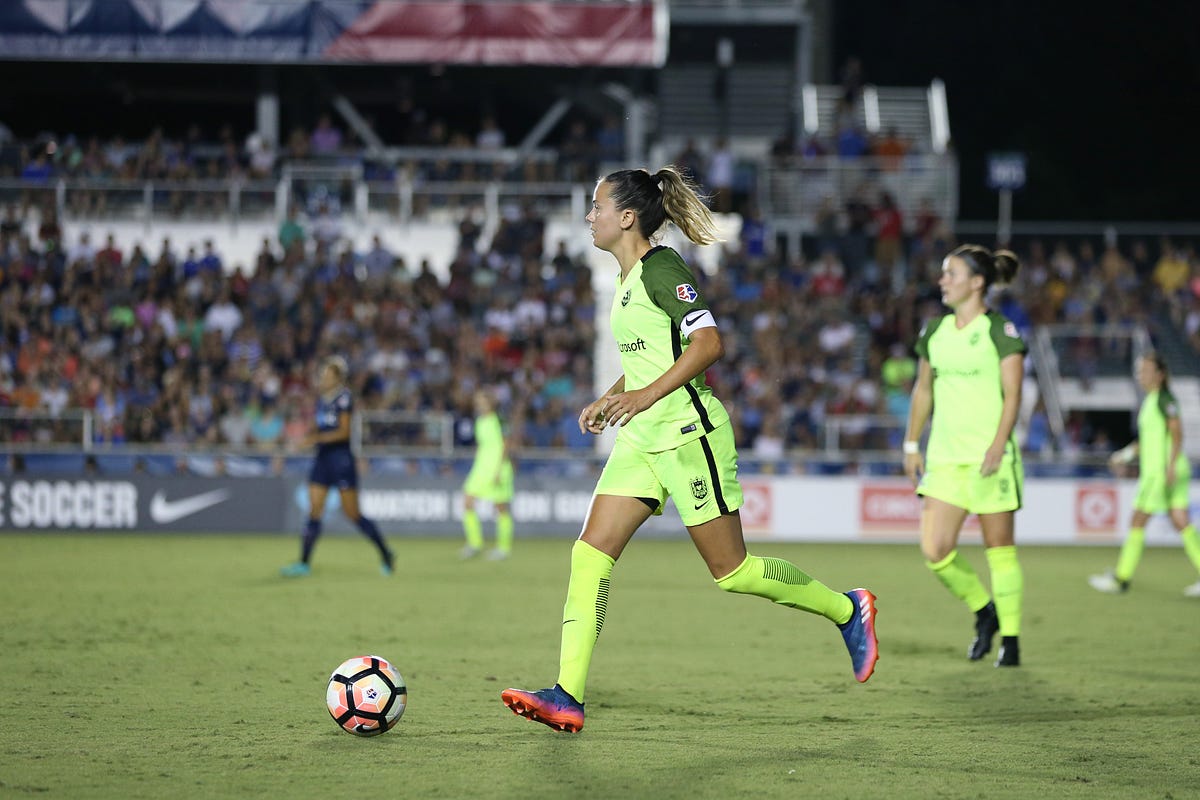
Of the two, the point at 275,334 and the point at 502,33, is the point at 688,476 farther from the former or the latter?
the point at 502,33

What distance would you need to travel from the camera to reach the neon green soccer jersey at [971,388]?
9.16 meters

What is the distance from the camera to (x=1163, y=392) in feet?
46.1

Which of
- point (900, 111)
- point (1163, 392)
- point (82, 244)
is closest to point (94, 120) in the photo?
point (82, 244)

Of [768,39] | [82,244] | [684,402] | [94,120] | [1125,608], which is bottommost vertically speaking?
[1125,608]

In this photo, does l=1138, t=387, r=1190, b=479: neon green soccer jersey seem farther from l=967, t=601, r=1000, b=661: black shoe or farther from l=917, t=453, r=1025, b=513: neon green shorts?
l=917, t=453, r=1025, b=513: neon green shorts

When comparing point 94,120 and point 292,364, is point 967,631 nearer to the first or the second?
point 292,364

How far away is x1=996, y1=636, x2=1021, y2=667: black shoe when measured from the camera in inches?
363

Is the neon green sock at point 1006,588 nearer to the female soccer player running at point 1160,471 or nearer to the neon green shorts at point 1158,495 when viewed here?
the female soccer player running at point 1160,471

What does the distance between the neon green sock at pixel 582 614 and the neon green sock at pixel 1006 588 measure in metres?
3.50

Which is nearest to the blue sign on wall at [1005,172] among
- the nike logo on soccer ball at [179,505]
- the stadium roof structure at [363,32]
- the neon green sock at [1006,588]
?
the stadium roof structure at [363,32]

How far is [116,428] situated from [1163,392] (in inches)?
593

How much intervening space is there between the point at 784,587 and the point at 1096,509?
1667 centimetres

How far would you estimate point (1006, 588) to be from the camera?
30.3ft

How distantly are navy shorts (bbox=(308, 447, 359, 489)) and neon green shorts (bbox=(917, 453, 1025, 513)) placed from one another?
24.6 ft
